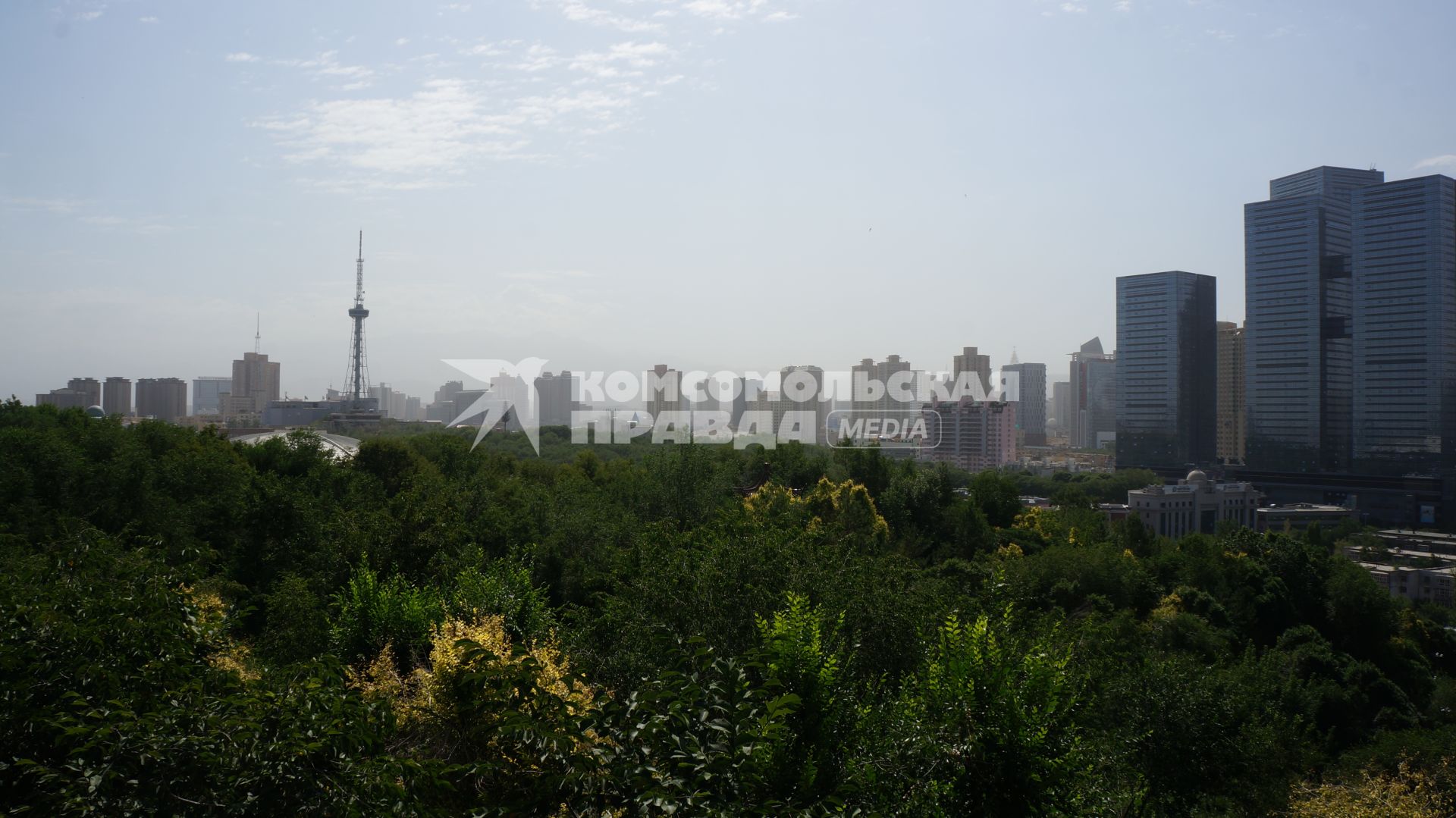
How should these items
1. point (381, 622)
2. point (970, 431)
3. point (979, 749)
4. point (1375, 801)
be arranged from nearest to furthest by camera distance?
point (979, 749) < point (1375, 801) < point (381, 622) < point (970, 431)

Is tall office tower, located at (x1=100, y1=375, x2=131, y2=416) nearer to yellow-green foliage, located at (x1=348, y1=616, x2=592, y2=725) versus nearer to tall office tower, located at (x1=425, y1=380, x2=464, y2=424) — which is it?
tall office tower, located at (x1=425, y1=380, x2=464, y2=424)

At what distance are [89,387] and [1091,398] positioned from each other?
81490mm

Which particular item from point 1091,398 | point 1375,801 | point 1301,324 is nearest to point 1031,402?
point 1091,398

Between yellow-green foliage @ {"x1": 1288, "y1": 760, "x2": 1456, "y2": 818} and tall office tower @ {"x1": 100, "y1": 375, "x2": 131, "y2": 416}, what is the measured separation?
194 ft

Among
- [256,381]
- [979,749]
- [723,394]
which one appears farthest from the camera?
[256,381]

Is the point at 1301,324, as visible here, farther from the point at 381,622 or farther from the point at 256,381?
the point at 256,381

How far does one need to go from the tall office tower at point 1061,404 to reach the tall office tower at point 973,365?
43.5m

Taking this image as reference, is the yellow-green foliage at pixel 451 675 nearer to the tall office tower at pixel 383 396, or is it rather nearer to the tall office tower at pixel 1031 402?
the tall office tower at pixel 383 396

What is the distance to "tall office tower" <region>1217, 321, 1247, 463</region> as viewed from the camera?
5956cm

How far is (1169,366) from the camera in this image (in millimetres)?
55531

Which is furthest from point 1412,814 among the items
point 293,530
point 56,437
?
point 56,437

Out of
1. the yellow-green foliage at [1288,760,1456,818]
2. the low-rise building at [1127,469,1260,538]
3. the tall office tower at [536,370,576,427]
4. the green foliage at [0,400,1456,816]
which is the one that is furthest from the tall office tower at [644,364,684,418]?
the yellow-green foliage at [1288,760,1456,818]

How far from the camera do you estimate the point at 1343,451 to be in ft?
157

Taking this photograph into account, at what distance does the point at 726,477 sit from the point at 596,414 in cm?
1724
